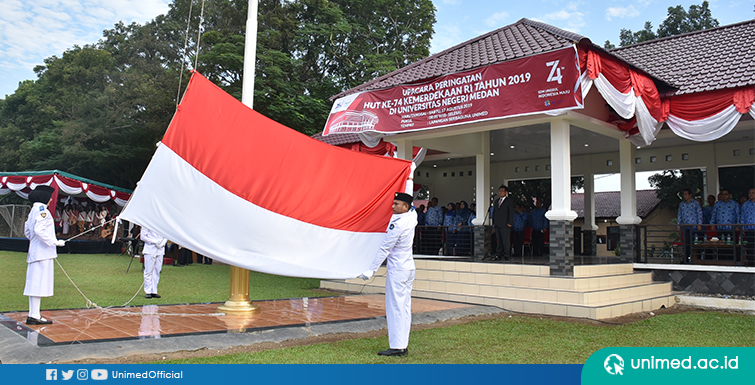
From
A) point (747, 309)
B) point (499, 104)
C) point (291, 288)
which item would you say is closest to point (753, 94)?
point (747, 309)

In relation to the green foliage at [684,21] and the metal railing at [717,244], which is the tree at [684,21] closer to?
the green foliage at [684,21]

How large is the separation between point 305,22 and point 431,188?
11.3 m

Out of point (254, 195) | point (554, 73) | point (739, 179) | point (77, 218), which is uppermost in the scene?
point (554, 73)

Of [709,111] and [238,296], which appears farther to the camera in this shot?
[709,111]

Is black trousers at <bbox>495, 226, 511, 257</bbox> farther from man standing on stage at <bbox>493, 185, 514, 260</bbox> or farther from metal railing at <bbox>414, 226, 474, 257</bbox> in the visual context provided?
metal railing at <bbox>414, 226, 474, 257</bbox>

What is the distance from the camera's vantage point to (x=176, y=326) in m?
6.57

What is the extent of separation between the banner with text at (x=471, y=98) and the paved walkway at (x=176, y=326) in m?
3.59

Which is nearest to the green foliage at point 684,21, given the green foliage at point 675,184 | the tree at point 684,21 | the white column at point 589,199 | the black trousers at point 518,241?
the tree at point 684,21

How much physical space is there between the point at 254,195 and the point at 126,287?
653cm

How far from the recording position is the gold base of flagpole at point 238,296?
7.56 metres

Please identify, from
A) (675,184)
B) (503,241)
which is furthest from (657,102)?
(675,184)

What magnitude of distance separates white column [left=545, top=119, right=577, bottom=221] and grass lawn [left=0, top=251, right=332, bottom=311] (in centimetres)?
492

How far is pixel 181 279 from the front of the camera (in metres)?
13.8

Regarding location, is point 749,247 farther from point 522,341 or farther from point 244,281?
point 244,281
